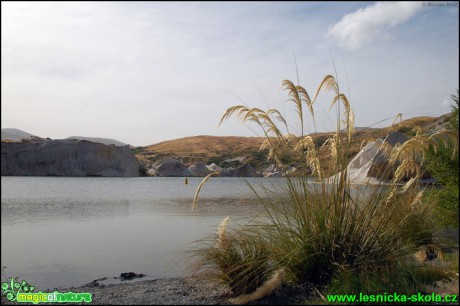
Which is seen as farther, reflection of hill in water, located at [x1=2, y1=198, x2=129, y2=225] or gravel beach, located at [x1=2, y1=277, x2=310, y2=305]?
reflection of hill in water, located at [x1=2, y1=198, x2=129, y2=225]

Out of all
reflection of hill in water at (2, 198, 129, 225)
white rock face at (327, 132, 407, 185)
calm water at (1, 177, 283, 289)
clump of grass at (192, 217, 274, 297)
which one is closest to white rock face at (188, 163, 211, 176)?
reflection of hill in water at (2, 198, 129, 225)

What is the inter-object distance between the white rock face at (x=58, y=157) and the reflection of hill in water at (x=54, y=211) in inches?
637

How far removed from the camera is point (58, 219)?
1137 cm

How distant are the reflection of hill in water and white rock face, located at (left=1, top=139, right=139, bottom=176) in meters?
16.2

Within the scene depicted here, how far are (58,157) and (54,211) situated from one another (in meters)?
22.2

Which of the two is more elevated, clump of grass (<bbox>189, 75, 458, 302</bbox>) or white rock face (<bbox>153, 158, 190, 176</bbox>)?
clump of grass (<bbox>189, 75, 458, 302</bbox>)

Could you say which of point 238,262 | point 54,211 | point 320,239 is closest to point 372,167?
point 320,239

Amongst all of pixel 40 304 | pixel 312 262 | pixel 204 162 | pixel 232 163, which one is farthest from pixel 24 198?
pixel 204 162

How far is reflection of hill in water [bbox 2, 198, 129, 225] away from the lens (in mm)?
11261

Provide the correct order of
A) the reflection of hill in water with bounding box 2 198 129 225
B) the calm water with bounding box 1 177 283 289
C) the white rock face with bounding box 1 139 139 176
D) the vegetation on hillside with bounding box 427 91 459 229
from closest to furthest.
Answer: the vegetation on hillside with bounding box 427 91 459 229, the calm water with bounding box 1 177 283 289, the reflection of hill in water with bounding box 2 198 129 225, the white rock face with bounding box 1 139 139 176

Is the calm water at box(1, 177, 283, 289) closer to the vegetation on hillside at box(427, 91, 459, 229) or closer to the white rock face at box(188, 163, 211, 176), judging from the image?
the vegetation on hillside at box(427, 91, 459, 229)

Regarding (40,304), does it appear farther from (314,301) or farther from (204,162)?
(204,162)

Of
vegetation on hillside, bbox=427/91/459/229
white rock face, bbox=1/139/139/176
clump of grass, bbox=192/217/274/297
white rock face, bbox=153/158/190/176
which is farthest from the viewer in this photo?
white rock face, bbox=153/158/190/176

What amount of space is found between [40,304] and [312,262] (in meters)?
2.67
